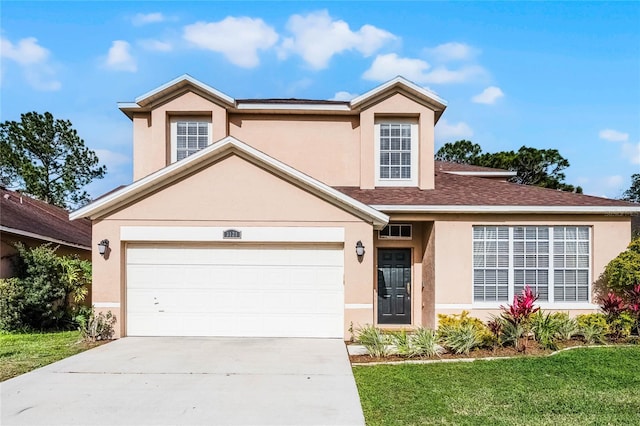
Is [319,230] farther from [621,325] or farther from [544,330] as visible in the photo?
[621,325]

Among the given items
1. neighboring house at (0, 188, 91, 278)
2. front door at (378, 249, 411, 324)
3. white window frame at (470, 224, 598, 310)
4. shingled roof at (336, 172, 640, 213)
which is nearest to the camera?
shingled roof at (336, 172, 640, 213)

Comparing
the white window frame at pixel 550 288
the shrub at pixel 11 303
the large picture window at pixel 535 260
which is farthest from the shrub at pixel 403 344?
the shrub at pixel 11 303

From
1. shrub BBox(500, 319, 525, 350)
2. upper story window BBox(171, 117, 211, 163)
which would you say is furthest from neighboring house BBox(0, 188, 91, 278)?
shrub BBox(500, 319, 525, 350)

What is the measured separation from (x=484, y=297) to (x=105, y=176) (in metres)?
35.9

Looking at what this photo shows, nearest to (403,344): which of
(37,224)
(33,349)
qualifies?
(33,349)

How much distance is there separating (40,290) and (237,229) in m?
6.13

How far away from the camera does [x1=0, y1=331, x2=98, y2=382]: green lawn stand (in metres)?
8.60

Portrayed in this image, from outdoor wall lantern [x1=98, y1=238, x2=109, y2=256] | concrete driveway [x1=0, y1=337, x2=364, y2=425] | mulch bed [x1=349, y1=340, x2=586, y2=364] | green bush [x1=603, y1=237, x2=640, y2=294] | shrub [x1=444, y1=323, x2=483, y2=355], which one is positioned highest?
outdoor wall lantern [x1=98, y1=238, x2=109, y2=256]

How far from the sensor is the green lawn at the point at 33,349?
860cm

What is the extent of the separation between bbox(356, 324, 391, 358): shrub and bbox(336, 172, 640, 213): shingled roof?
3.43 m

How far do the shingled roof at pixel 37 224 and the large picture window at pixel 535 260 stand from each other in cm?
1335

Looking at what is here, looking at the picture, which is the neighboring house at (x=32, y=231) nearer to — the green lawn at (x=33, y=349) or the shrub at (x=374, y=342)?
the green lawn at (x=33, y=349)

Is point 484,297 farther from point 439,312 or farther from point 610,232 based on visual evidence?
point 610,232

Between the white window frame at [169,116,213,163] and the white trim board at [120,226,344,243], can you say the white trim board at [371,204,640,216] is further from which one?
the white window frame at [169,116,213,163]
